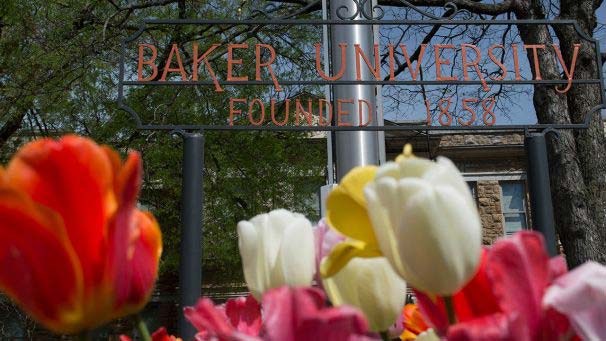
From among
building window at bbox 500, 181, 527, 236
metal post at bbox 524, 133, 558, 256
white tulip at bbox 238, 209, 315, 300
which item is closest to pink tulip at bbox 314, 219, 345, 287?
white tulip at bbox 238, 209, 315, 300

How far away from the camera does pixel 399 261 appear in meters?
0.33

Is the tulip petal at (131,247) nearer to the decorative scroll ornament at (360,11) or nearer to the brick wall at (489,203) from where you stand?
the decorative scroll ornament at (360,11)

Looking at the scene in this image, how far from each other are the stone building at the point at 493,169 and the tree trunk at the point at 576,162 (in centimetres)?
900

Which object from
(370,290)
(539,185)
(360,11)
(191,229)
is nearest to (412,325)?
(370,290)

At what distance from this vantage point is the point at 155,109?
311 inches

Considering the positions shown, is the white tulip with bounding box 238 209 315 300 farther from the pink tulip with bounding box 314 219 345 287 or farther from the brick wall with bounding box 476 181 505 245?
the brick wall with bounding box 476 181 505 245

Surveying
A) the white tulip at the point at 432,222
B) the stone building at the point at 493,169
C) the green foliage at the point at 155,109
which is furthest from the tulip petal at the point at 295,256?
the stone building at the point at 493,169

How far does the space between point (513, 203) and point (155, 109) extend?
10.6m

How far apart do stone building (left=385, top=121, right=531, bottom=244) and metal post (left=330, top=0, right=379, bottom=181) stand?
503 inches

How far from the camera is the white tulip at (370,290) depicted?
399 millimetres

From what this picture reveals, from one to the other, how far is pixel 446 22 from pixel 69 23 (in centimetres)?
679

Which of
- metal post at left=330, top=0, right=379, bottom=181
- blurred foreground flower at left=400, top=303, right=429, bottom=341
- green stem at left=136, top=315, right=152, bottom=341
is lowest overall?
blurred foreground flower at left=400, top=303, right=429, bottom=341

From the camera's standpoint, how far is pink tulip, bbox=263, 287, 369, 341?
267 millimetres

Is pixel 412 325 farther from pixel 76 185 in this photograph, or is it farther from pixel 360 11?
pixel 360 11
